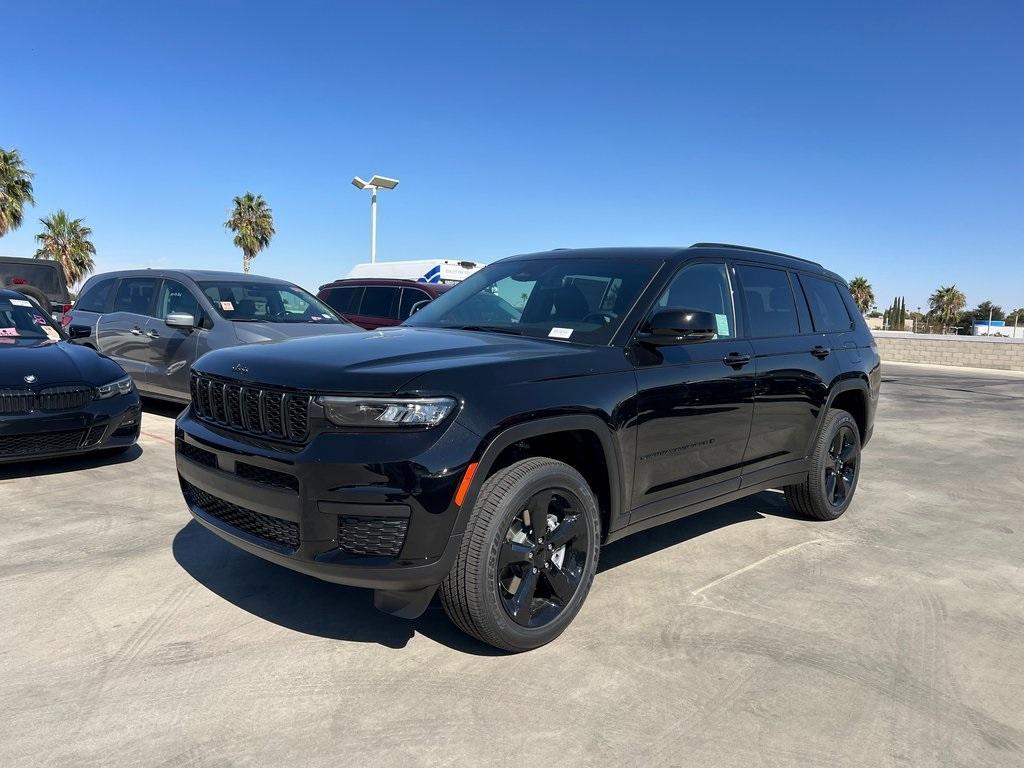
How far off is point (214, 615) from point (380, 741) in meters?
1.33

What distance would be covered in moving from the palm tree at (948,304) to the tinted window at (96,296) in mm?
89458

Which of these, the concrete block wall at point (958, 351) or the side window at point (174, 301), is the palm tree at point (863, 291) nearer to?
the concrete block wall at point (958, 351)

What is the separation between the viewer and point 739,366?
432 cm

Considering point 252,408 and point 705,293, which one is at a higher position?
point 705,293

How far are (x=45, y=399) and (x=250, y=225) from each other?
43.9 meters

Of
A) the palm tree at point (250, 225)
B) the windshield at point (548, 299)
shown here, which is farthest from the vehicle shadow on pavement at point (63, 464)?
the palm tree at point (250, 225)

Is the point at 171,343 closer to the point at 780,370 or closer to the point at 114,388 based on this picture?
the point at 114,388

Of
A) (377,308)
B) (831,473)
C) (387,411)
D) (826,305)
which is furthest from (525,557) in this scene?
(377,308)

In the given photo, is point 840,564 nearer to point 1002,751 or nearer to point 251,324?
point 1002,751

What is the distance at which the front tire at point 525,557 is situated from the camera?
2.97 m

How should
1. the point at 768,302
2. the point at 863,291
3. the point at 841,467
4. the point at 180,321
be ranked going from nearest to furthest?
the point at 768,302 → the point at 841,467 → the point at 180,321 → the point at 863,291

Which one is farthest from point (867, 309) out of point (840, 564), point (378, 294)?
point (840, 564)

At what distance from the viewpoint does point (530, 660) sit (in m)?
3.19

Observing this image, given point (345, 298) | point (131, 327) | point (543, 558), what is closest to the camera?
point (543, 558)
